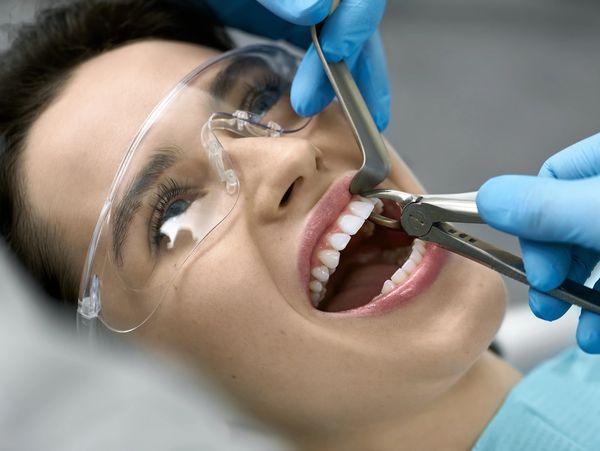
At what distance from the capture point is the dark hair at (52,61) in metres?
1.17

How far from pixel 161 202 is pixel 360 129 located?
1.05 feet

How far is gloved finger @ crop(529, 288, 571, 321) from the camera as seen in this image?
940 mm

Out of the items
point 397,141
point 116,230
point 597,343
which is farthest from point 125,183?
point 397,141

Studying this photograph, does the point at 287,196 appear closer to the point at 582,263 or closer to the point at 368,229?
the point at 368,229

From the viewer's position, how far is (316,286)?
113 centimetres

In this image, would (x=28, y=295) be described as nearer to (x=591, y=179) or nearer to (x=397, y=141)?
(x=591, y=179)

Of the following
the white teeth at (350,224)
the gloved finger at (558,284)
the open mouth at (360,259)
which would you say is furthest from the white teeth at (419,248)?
the gloved finger at (558,284)

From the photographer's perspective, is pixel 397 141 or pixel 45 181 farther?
pixel 397 141

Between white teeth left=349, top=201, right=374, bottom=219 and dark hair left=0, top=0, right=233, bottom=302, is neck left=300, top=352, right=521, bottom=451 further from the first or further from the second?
dark hair left=0, top=0, right=233, bottom=302

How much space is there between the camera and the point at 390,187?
1186 mm

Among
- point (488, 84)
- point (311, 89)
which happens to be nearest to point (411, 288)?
point (311, 89)

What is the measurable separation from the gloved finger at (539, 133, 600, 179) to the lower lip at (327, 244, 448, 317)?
231 mm

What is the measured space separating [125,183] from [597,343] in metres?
0.68

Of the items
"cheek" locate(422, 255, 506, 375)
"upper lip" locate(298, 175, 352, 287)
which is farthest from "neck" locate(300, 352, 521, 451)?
"upper lip" locate(298, 175, 352, 287)
